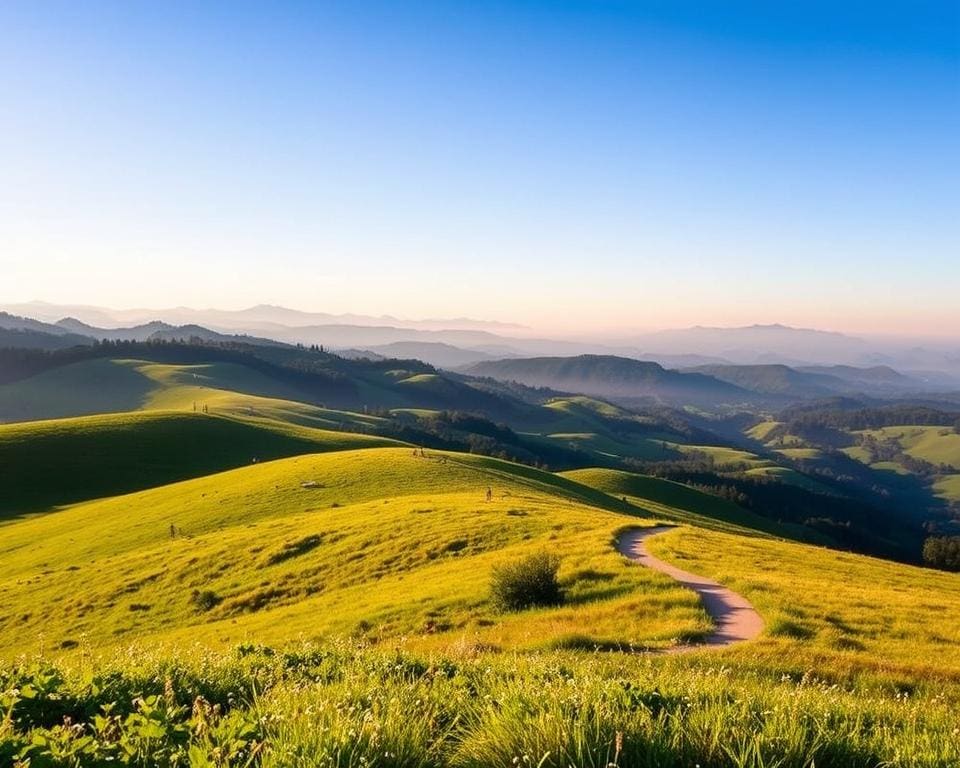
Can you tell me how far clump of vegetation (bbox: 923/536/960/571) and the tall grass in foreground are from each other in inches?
5455

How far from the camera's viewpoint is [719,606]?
72.7ft

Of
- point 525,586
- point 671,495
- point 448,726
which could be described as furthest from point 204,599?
point 671,495

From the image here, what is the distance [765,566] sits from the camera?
32.5 m

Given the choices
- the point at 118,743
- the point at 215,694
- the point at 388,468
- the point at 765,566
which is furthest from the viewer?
the point at 388,468

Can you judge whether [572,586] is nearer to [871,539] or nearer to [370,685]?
[370,685]

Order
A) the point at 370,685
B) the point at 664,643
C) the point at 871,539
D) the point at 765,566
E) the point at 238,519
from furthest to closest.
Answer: the point at 871,539
the point at 238,519
the point at 765,566
the point at 664,643
the point at 370,685

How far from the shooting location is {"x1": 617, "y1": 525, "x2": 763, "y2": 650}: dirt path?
18297mm

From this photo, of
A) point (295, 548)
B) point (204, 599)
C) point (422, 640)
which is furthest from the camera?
point (295, 548)

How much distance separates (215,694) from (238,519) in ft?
171

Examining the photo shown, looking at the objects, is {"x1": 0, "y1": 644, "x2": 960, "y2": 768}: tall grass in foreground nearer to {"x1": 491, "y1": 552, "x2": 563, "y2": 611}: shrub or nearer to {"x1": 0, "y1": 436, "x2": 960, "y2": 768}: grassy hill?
{"x1": 0, "y1": 436, "x2": 960, "y2": 768}: grassy hill

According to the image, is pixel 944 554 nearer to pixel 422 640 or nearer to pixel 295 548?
pixel 295 548

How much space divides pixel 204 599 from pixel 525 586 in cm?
2174

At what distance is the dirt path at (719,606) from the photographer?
18297 millimetres

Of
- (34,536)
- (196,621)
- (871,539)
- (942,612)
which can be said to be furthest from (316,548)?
(871,539)
